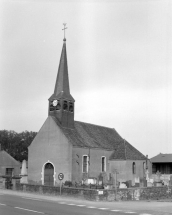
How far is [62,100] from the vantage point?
132 ft

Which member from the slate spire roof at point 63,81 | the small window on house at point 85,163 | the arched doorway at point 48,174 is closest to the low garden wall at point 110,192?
the arched doorway at point 48,174

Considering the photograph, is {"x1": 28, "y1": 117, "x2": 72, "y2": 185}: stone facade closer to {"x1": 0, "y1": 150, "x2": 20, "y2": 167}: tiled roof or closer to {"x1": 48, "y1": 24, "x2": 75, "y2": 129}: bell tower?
{"x1": 48, "y1": 24, "x2": 75, "y2": 129}: bell tower

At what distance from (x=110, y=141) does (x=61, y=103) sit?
1122 centimetres

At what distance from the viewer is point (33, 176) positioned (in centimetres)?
4047

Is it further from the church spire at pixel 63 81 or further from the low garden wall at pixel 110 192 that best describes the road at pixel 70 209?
the church spire at pixel 63 81

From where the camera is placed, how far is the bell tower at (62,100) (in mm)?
40125

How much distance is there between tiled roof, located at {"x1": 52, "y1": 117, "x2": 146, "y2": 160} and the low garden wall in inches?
430

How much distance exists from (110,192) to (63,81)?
20740mm

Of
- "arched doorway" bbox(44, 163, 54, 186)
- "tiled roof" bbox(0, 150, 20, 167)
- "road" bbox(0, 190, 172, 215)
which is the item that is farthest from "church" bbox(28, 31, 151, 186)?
"tiled roof" bbox(0, 150, 20, 167)

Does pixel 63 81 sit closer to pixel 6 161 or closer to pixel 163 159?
pixel 6 161

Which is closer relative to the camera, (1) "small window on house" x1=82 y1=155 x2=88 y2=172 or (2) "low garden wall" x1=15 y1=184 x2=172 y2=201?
(2) "low garden wall" x1=15 y1=184 x2=172 y2=201

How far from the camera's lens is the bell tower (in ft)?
132

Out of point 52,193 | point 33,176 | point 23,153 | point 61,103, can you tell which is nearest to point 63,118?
point 61,103

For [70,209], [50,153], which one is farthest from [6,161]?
[70,209]
